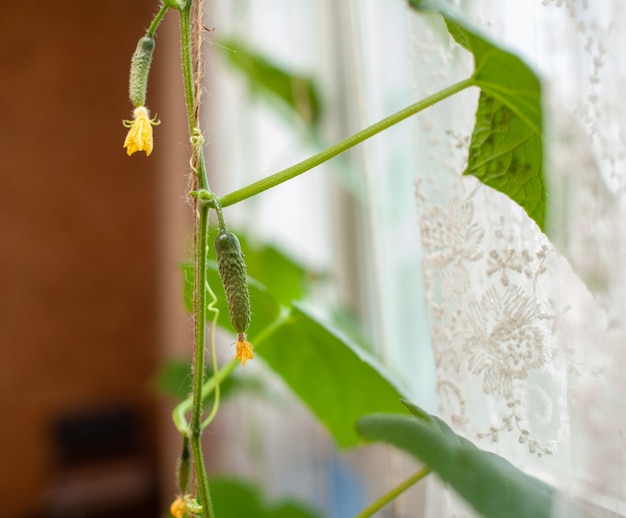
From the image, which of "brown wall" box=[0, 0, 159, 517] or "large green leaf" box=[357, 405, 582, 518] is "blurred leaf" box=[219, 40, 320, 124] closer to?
"large green leaf" box=[357, 405, 582, 518]

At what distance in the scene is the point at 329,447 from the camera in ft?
5.03

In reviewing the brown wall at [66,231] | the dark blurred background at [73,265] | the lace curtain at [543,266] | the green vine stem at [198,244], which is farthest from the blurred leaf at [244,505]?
the brown wall at [66,231]

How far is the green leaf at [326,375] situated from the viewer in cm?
71

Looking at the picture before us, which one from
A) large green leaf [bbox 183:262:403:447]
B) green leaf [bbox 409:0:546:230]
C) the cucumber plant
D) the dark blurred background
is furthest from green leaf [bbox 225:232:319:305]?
the dark blurred background

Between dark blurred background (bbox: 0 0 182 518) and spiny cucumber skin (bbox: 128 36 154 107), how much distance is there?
120 inches

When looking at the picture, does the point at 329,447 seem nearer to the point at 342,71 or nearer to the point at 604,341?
the point at 342,71

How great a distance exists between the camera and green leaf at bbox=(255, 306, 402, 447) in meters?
0.71

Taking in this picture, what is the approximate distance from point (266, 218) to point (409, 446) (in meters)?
1.50

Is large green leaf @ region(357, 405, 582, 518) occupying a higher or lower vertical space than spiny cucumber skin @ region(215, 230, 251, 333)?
lower

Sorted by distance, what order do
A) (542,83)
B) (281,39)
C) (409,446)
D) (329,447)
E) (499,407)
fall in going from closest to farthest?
(409,446)
(542,83)
(499,407)
(329,447)
(281,39)

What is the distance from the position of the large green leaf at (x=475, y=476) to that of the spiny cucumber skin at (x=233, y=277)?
0.12 m

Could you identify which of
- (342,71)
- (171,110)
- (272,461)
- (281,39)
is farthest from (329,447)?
(171,110)

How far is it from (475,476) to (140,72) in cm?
36

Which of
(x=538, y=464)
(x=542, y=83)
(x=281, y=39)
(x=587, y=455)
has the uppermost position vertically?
(x=542, y=83)
